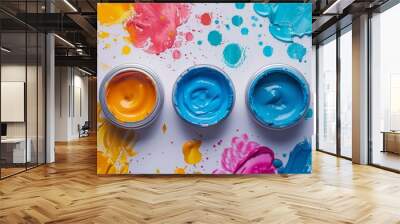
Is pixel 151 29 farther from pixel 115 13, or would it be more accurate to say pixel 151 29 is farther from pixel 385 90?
pixel 385 90

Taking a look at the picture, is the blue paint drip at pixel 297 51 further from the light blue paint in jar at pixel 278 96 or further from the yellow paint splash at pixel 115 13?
the yellow paint splash at pixel 115 13

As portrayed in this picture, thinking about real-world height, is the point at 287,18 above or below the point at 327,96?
above

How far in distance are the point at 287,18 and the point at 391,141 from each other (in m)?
3.56

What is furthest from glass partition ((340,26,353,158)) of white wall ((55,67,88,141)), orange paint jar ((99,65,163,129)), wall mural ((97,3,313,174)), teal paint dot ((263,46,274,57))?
white wall ((55,67,88,141))

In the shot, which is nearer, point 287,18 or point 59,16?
point 287,18

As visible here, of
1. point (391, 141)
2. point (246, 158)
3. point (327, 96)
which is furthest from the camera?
point (327, 96)

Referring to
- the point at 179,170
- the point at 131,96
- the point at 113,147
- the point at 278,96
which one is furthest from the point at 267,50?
the point at 113,147

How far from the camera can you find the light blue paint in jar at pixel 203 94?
6082 mm

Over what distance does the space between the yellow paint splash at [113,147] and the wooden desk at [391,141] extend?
17.3 feet

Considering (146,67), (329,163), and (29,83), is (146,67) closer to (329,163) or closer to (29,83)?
(29,83)

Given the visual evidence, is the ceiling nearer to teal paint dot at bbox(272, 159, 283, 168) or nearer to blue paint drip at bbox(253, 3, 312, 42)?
blue paint drip at bbox(253, 3, 312, 42)

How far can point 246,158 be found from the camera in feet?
21.1

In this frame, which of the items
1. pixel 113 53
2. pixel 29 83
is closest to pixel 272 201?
pixel 113 53

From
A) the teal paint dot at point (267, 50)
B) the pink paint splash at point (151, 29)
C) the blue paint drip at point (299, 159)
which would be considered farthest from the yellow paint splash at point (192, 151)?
the teal paint dot at point (267, 50)
